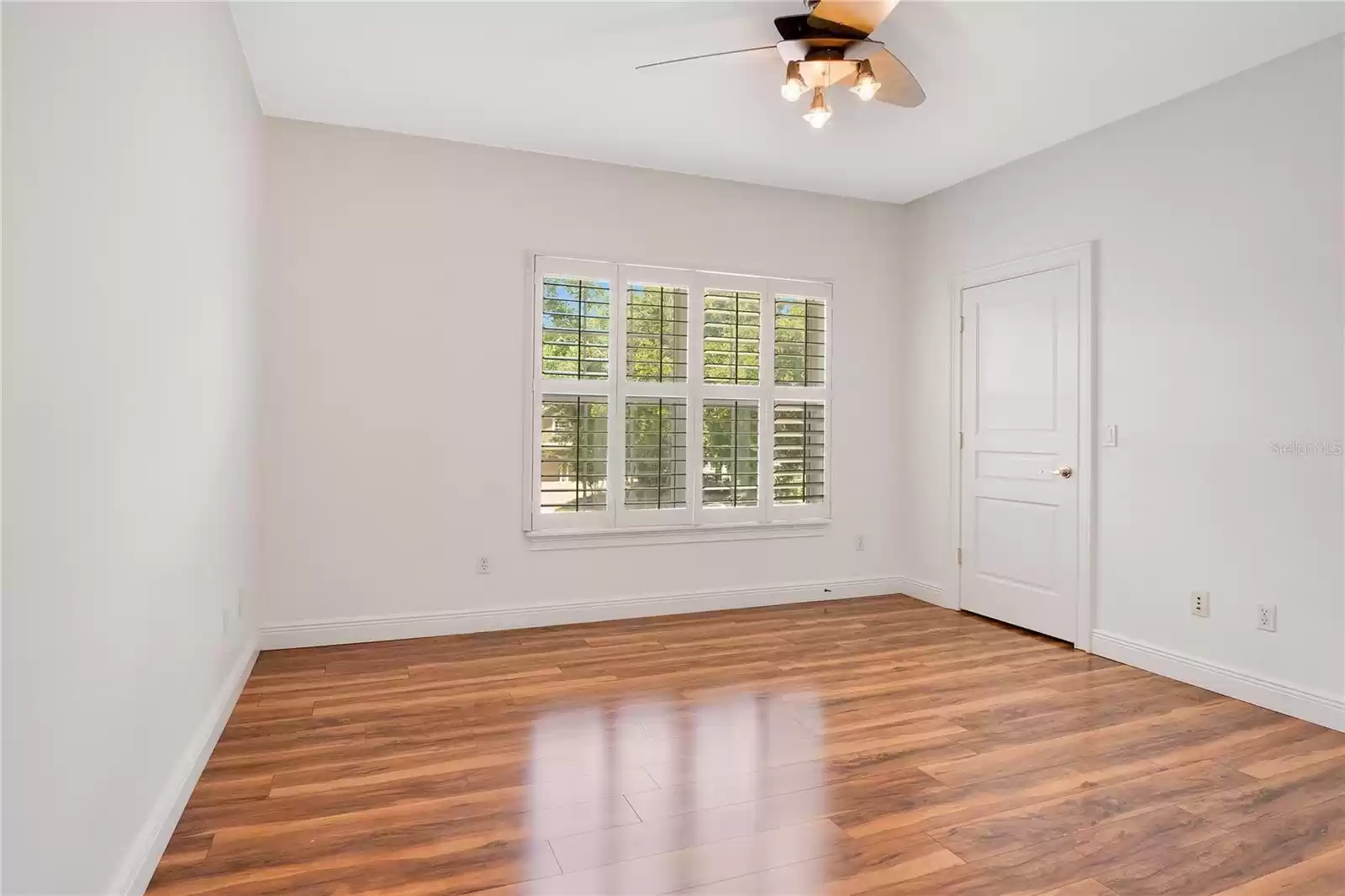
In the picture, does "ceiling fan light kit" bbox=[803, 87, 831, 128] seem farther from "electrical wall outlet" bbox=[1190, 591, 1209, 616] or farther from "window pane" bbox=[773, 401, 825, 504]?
"electrical wall outlet" bbox=[1190, 591, 1209, 616]

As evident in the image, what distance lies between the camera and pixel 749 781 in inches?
95.5

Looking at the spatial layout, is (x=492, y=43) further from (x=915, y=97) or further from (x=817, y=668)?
(x=817, y=668)

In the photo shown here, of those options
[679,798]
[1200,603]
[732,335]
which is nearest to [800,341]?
[732,335]

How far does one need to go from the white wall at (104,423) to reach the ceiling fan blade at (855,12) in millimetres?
1860

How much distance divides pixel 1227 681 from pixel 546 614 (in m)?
3.19

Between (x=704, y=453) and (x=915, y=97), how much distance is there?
2.33m

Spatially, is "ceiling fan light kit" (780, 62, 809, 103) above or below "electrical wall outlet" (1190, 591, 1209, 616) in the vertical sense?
above

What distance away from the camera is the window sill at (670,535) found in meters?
4.32

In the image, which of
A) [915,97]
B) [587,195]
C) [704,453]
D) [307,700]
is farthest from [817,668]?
[587,195]

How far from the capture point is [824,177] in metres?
4.68

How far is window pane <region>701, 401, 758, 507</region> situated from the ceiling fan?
80.7 inches

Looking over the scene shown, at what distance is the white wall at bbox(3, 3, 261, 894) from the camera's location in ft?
4.06

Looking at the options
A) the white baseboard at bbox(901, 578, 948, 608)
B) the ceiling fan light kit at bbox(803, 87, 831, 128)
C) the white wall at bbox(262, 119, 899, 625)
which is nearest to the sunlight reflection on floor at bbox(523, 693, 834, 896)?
the white wall at bbox(262, 119, 899, 625)

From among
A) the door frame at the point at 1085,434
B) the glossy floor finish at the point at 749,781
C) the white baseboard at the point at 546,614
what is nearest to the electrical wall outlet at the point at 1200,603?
the glossy floor finish at the point at 749,781
